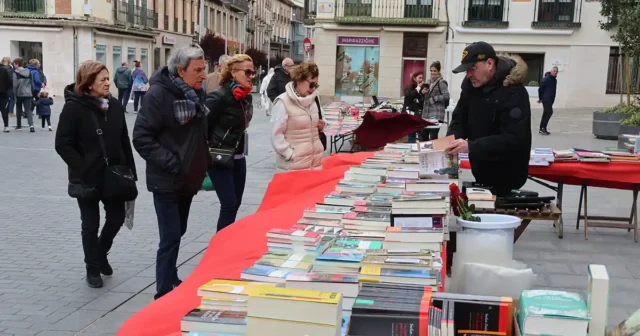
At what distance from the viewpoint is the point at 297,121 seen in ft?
20.5

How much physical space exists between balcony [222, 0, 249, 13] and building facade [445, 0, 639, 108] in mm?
32266

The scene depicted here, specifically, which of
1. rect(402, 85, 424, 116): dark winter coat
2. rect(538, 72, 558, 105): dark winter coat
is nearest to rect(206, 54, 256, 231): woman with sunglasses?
rect(402, 85, 424, 116): dark winter coat

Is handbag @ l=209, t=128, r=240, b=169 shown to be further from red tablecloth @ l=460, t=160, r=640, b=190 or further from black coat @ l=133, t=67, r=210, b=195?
red tablecloth @ l=460, t=160, r=640, b=190

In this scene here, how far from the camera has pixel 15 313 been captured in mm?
4730

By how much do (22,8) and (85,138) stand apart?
33237mm

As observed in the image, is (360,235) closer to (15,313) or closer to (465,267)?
(465,267)

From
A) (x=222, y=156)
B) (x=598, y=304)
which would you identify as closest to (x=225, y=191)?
(x=222, y=156)

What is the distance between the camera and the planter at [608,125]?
57.7 feet

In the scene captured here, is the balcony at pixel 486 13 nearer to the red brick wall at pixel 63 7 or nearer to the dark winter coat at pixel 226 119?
the red brick wall at pixel 63 7

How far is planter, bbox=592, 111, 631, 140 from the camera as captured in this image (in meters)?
17.6

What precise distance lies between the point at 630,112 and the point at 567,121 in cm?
670

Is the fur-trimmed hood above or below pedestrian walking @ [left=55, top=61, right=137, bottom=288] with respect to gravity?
above

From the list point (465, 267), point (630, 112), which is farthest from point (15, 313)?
point (630, 112)

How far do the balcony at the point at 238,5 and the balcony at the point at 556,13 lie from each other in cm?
3341
